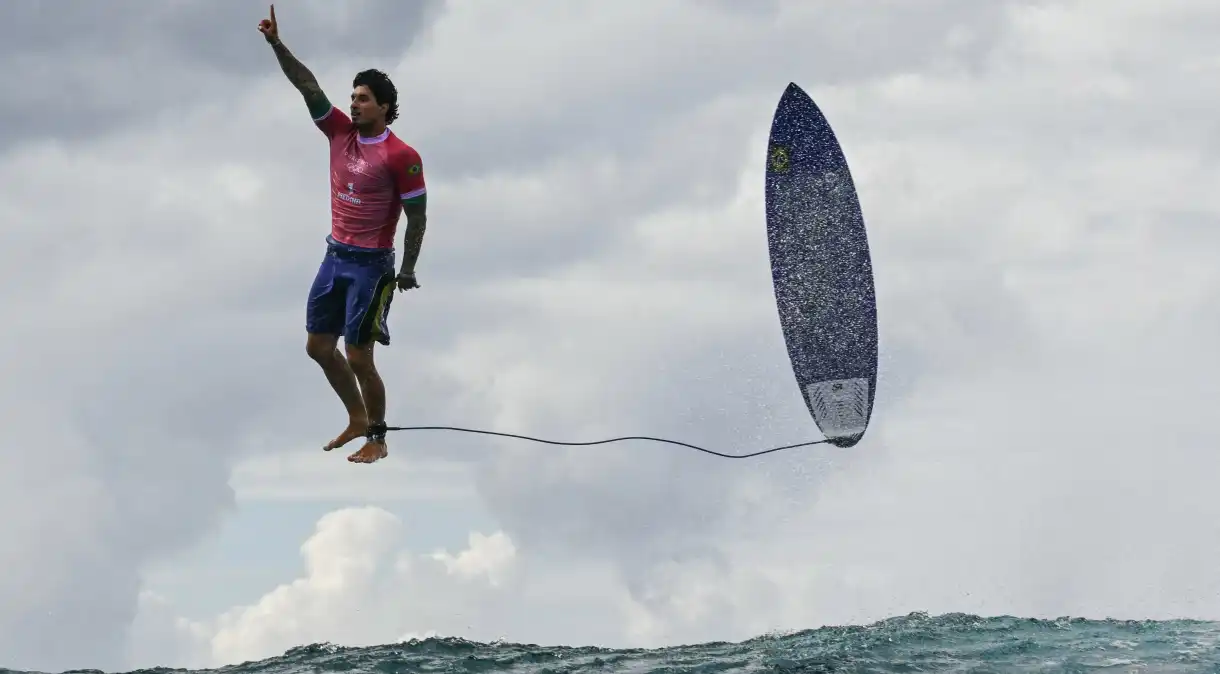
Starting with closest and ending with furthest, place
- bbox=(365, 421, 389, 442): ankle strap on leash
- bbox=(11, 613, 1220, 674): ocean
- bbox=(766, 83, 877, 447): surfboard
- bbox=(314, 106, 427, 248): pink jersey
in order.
Result: bbox=(314, 106, 427, 248): pink jersey
bbox=(365, 421, 389, 442): ankle strap on leash
bbox=(11, 613, 1220, 674): ocean
bbox=(766, 83, 877, 447): surfboard

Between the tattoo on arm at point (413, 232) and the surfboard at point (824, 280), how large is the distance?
6.03 meters

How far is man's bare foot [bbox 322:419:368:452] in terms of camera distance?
12.1m

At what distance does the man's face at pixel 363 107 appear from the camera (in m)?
11.3

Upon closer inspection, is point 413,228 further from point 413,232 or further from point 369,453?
point 369,453

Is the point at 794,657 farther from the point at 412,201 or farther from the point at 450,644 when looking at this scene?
the point at 412,201

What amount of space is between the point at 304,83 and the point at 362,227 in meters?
1.61

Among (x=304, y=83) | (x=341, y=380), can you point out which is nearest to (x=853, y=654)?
(x=341, y=380)

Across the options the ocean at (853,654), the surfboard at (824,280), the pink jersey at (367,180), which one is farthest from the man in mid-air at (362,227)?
the surfboard at (824,280)

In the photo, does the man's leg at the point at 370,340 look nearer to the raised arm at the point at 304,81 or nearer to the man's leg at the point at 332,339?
the man's leg at the point at 332,339

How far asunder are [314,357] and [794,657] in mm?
7055

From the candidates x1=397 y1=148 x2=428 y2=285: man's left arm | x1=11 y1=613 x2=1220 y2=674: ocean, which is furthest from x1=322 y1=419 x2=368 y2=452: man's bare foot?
x1=11 y1=613 x2=1220 y2=674: ocean

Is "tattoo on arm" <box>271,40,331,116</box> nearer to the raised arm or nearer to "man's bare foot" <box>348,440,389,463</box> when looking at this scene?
the raised arm

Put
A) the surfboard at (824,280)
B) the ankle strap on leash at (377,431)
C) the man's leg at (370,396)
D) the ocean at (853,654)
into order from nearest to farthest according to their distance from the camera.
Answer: the man's leg at (370,396) < the ankle strap on leash at (377,431) < the ocean at (853,654) < the surfboard at (824,280)

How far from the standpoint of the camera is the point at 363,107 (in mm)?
11328
